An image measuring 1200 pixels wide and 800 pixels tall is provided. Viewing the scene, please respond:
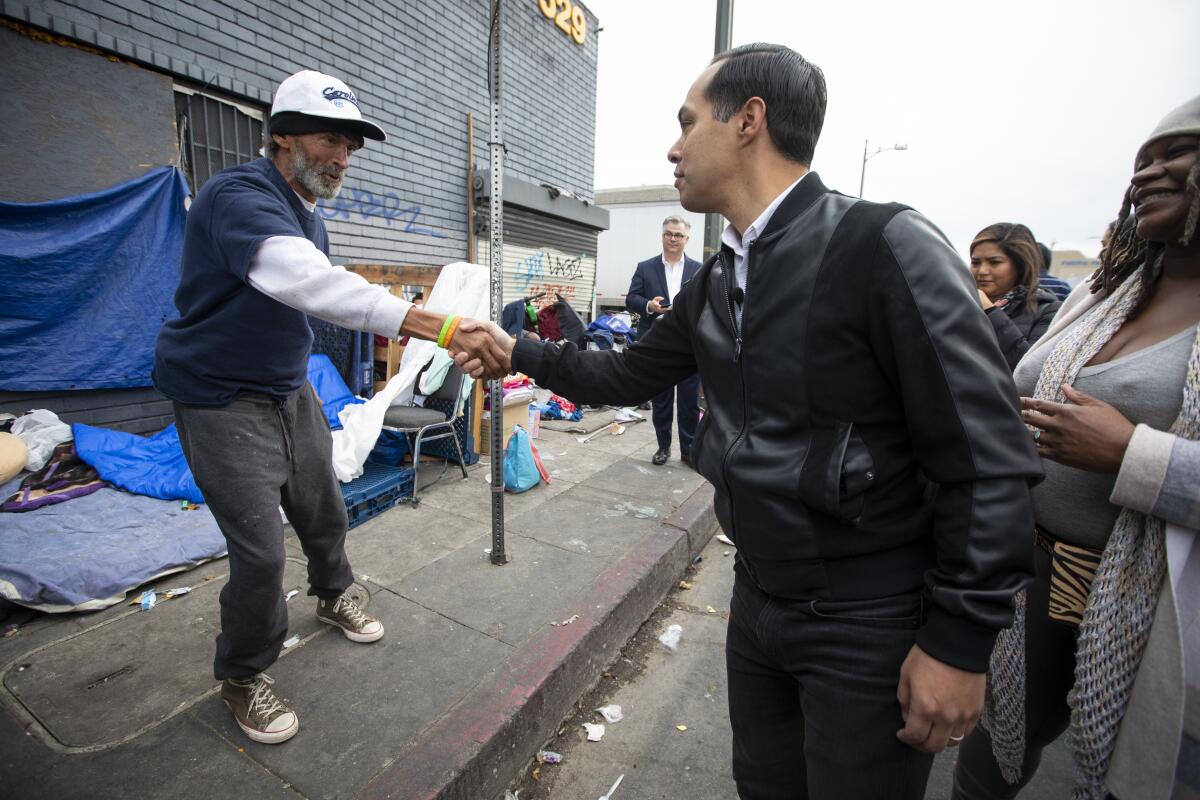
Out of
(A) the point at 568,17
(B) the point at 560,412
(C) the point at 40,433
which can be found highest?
(A) the point at 568,17

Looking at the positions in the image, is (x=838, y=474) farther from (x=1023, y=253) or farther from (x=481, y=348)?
(x=1023, y=253)

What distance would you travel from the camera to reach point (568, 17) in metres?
9.90

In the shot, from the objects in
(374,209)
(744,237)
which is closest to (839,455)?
(744,237)

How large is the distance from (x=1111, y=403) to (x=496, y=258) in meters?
2.87

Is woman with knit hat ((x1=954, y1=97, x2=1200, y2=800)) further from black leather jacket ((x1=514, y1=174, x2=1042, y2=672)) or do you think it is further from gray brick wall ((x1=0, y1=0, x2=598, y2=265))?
gray brick wall ((x1=0, y1=0, x2=598, y2=265))

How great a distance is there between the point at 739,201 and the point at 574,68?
10.5 metres

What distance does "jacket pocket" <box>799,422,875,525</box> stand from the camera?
3.78ft

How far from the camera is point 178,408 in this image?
224cm

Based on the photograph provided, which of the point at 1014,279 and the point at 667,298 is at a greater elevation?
the point at 1014,279

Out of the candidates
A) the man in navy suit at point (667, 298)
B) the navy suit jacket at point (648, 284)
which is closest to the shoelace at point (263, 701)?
the man in navy suit at point (667, 298)

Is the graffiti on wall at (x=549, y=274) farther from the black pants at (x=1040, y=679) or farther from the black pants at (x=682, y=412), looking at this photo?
the black pants at (x=1040, y=679)

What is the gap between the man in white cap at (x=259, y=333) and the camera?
1.96 metres

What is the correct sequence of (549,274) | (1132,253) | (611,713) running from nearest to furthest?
(1132,253), (611,713), (549,274)

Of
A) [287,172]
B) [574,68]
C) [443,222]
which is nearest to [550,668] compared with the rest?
[287,172]
